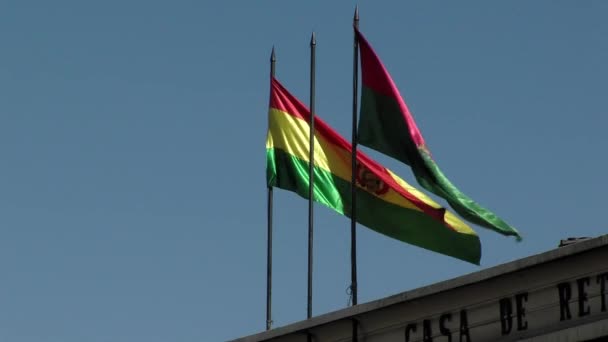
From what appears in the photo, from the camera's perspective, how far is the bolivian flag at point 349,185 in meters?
27.8

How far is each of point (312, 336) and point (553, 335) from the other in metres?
5.12

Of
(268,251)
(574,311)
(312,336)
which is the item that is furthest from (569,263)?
(268,251)

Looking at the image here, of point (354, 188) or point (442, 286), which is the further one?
point (354, 188)

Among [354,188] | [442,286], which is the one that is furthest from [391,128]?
[442,286]

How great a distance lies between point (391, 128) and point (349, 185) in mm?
1689

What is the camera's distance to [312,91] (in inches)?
1180

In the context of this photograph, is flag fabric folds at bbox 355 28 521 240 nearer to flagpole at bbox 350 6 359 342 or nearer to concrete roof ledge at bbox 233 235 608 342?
flagpole at bbox 350 6 359 342

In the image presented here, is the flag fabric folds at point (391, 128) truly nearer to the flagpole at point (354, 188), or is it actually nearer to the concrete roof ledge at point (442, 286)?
the flagpole at point (354, 188)

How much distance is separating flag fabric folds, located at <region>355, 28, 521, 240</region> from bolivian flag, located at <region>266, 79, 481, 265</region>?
73 cm

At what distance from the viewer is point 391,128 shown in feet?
94.1

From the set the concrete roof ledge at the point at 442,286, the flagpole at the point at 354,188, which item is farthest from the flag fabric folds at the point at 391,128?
the concrete roof ledge at the point at 442,286

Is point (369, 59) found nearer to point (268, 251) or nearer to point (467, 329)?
point (268, 251)

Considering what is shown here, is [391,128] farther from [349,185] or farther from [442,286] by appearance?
[442,286]

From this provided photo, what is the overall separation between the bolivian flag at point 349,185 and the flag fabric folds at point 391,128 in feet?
2.39
